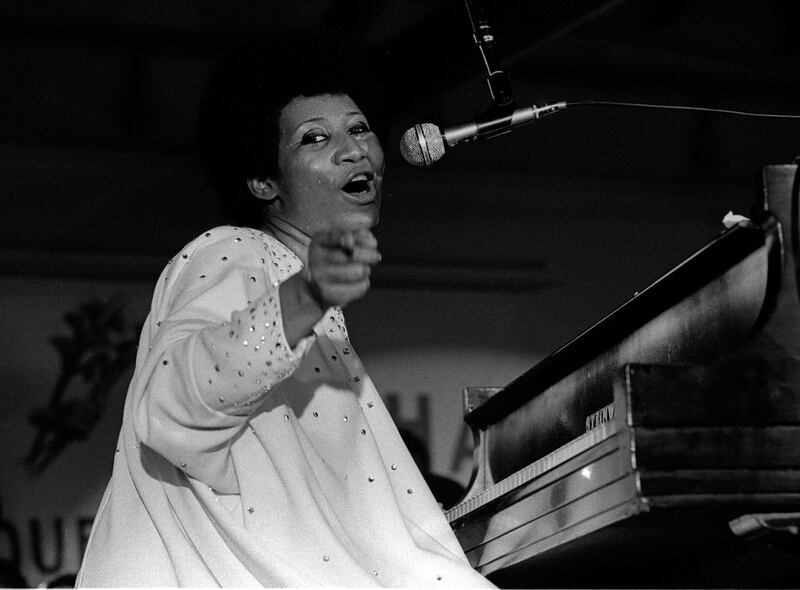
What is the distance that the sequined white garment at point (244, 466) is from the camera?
1735mm

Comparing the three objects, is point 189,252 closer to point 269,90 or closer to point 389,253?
point 269,90

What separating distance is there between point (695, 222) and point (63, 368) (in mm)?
4018

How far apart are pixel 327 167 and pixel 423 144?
0.30 m

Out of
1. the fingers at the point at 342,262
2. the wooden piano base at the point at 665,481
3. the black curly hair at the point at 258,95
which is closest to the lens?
the fingers at the point at 342,262

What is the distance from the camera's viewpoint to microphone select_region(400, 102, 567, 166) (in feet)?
8.10

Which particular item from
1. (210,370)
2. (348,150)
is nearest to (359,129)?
(348,150)

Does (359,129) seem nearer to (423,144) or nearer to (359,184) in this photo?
(359,184)

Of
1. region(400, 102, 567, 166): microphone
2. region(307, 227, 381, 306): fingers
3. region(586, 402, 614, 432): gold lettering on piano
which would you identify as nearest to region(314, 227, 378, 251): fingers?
region(307, 227, 381, 306): fingers

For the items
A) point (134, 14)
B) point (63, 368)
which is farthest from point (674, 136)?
point (63, 368)

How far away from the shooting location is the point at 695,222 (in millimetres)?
8375

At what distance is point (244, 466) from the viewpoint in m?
1.86

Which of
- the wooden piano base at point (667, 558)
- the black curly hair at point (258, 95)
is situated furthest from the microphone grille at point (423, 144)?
the wooden piano base at point (667, 558)

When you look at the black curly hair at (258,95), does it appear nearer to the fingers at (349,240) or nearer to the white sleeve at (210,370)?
the white sleeve at (210,370)

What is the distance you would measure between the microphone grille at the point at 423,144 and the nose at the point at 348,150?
248 mm
